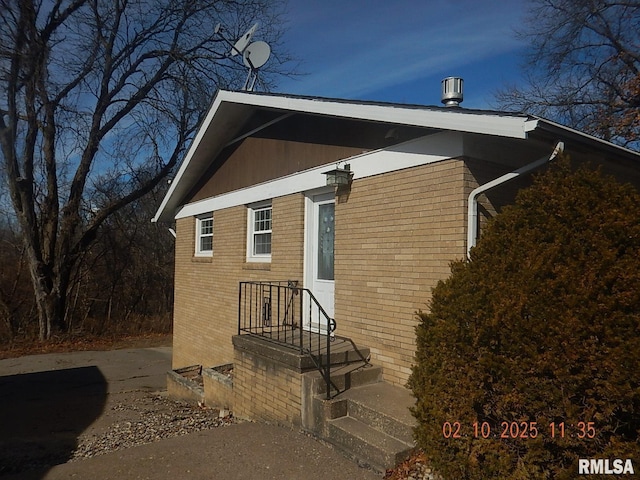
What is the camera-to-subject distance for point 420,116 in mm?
5262

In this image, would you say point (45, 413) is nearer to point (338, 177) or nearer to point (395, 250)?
point (338, 177)

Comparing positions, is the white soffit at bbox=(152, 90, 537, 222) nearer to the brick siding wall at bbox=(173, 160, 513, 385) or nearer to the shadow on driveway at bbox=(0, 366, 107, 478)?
the brick siding wall at bbox=(173, 160, 513, 385)

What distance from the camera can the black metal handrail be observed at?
20.3 ft

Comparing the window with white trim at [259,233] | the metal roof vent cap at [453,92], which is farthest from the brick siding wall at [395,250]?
the window with white trim at [259,233]

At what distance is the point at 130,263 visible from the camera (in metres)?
21.9

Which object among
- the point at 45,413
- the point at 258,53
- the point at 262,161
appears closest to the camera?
the point at 45,413

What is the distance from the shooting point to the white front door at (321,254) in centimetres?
727

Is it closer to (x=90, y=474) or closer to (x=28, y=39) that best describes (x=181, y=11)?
(x=28, y=39)

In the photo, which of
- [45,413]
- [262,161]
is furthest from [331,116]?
[45,413]

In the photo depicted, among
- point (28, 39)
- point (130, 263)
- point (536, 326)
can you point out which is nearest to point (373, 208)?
point (536, 326)

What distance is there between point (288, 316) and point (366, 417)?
10.5 feet

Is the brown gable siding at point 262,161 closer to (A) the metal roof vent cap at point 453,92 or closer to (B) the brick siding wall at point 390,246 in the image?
(B) the brick siding wall at point 390,246

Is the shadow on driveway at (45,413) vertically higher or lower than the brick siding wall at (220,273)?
lower

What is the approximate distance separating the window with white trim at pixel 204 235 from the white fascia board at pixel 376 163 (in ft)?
6.41
